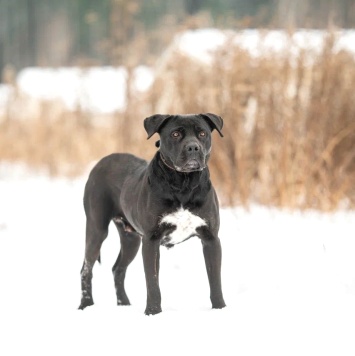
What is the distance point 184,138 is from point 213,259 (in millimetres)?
660

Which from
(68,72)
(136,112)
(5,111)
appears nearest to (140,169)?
(136,112)

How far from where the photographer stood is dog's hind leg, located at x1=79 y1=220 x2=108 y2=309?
170 inches

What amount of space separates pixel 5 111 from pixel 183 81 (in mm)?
6619

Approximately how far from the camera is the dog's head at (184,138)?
3.41 m

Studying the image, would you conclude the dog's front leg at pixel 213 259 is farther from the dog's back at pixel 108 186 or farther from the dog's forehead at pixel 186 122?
the dog's back at pixel 108 186

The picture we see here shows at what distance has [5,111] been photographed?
13.3 meters

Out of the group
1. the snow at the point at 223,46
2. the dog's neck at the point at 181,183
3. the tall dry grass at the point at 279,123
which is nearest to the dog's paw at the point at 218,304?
the dog's neck at the point at 181,183

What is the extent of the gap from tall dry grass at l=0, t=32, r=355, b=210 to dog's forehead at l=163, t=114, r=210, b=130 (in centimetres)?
306

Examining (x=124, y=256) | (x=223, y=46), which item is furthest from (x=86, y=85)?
(x=124, y=256)

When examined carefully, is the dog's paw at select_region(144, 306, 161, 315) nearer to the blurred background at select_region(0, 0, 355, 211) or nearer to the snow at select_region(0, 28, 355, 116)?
the blurred background at select_region(0, 0, 355, 211)

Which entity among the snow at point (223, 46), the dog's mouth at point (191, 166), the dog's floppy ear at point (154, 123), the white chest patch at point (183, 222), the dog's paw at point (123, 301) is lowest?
the dog's paw at point (123, 301)

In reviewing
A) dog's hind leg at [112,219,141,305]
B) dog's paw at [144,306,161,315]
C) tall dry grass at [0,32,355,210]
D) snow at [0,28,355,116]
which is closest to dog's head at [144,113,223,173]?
dog's paw at [144,306,161,315]

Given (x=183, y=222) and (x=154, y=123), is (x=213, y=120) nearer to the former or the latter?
(x=154, y=123)

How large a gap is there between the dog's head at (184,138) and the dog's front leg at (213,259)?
1.27 feet
